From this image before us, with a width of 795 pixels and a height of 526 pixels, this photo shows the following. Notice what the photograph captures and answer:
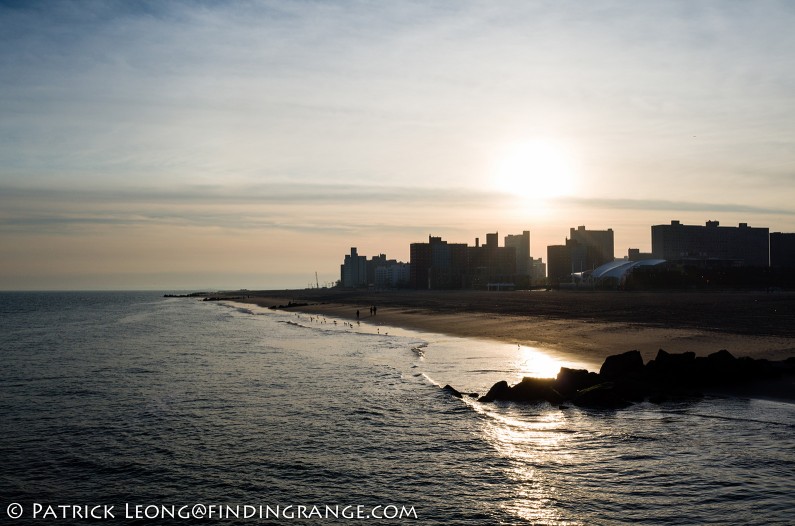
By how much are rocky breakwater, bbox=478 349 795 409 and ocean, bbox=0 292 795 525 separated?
1.00 m

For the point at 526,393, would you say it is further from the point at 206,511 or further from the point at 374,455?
the point at 206,511

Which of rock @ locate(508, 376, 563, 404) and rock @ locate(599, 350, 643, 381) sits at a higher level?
rock @ locate(599, 350, 643, 381)

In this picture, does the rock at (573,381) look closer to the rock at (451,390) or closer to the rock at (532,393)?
the rock at (532,393)

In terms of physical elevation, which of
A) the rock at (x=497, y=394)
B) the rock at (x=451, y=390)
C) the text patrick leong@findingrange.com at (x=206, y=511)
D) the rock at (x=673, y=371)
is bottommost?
the text patrick leong@findingrange.com at (x=206, y=511)

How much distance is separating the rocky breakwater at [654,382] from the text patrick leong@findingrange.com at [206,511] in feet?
38.2

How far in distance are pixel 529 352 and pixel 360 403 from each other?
1745cm

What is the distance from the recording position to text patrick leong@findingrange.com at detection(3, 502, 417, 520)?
12.9m

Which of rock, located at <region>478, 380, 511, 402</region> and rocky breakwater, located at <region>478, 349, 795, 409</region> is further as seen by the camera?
rock, located at <region>478, 380, 511, 402</region>

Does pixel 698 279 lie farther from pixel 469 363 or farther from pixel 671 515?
pixel 671 515

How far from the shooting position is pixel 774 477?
14.0 m

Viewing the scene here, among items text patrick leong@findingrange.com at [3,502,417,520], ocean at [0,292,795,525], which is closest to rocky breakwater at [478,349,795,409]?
ocean at [0,292,795,525]

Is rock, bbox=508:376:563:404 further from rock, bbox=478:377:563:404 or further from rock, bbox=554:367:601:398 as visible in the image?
rock, bbox=554:367:601:398

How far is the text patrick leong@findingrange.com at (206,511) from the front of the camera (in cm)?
1288

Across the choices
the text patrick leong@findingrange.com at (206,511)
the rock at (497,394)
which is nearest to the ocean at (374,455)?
the text patrick leong@findingrange.com at (206,511)
